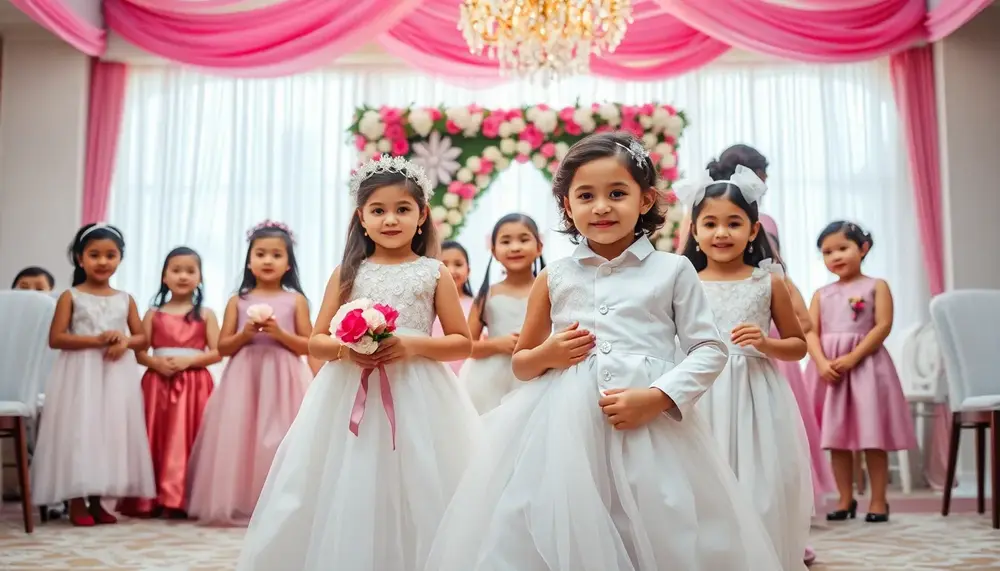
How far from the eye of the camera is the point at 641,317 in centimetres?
252

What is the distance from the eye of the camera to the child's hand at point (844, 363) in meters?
5.46

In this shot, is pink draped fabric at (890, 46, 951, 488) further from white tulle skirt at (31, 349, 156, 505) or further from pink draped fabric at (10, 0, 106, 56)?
pink draped fabric at (10, 0, 106, 56)

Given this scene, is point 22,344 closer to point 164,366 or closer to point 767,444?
point 164,366

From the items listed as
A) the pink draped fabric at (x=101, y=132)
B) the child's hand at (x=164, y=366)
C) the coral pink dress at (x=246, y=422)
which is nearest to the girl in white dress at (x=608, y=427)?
the coral pink dress at (x=246, y=422)

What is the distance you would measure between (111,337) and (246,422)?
3.06ft

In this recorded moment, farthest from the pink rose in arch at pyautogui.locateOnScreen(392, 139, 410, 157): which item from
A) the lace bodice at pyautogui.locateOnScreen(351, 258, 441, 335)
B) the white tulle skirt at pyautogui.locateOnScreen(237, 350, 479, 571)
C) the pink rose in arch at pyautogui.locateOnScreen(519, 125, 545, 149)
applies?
the white tulle skirt at pyautogui.locateOnScreen(237, 350, 479, 571)

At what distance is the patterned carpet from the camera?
386 centimetres

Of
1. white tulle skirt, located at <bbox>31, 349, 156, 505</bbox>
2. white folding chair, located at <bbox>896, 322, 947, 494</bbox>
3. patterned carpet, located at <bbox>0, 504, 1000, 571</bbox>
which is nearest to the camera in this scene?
patterned carpet, located at <bbox>0, 504, 1000, 571</bbox>

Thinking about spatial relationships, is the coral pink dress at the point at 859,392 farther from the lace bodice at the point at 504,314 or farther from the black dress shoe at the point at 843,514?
the lace bodice at the point at 504,314

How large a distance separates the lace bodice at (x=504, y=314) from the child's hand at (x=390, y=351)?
5.78 feet

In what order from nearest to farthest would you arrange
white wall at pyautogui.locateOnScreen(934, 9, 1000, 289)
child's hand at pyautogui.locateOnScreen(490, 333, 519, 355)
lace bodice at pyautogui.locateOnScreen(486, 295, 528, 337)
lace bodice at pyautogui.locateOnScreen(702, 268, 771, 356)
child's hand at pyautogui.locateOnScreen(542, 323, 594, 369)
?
child's hand at pyautogui.locateOnScreen(542, 323, 594, 369) → lace bodice at pyautogui.locateOnScreen(702, 268, 771, 356) → child's hand at pyautogui.locateOnScreen(490, 333, 519, 355) → lace bodice at pyautogui.locateOnScreen(486, 295, 528, 337) → white wall at pyautogui.locateOnScreen(934, 9, 1000, 289)

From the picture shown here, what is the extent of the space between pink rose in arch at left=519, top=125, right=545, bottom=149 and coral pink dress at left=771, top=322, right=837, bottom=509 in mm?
3321

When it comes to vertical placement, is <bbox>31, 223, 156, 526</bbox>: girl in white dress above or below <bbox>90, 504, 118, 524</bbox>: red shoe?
above

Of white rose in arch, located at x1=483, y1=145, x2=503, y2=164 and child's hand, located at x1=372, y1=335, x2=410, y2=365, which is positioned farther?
white rose in arch, located at x1=483, y1=145, x2=503, y2=164
